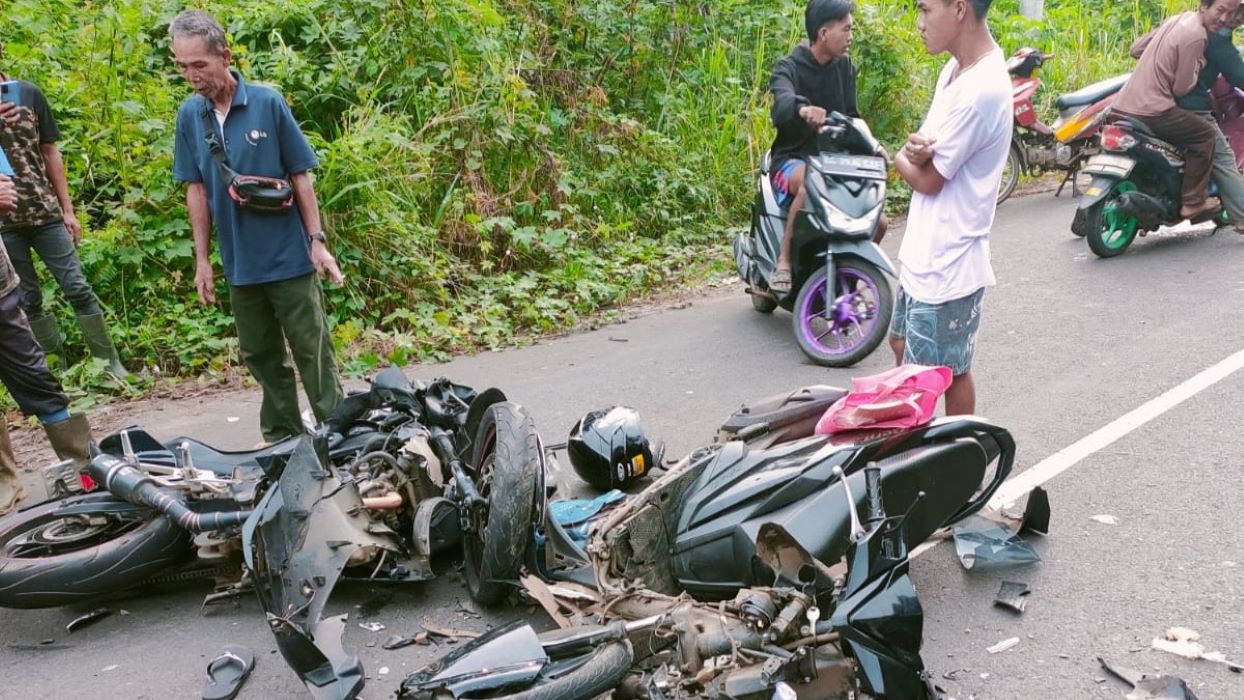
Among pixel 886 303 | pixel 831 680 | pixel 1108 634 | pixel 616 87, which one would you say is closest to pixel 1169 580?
pixel 1108 634

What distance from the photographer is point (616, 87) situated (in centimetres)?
1058

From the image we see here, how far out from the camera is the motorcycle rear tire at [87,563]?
3.27m

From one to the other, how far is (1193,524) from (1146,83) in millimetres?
5067

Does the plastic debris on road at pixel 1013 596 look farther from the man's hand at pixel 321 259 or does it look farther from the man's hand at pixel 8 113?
the man's hand at pixel 8 113

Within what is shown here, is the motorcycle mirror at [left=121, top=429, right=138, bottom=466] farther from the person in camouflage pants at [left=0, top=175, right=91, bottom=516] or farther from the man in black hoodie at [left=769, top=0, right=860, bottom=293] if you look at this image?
the man in black hoodie at [left=769, top=0, right=860, bottom=293]

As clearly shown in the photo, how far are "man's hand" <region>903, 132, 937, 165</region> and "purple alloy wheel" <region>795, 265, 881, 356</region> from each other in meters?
2.37

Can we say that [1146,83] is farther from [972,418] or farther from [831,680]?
[831,680]

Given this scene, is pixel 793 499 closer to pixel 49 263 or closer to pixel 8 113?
pixel 49 263

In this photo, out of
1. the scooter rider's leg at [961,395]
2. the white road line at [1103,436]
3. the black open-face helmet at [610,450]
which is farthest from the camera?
the black open-face helmet at [610,450]

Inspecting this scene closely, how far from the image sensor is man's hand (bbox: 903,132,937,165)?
11.1 ft

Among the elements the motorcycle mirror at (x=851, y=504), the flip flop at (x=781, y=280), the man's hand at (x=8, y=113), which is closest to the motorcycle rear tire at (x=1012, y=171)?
the flip flop at (x=781, y=280)

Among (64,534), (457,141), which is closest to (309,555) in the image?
(64,534)

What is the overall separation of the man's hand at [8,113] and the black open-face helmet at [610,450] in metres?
4.18

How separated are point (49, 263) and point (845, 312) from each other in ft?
16.4
